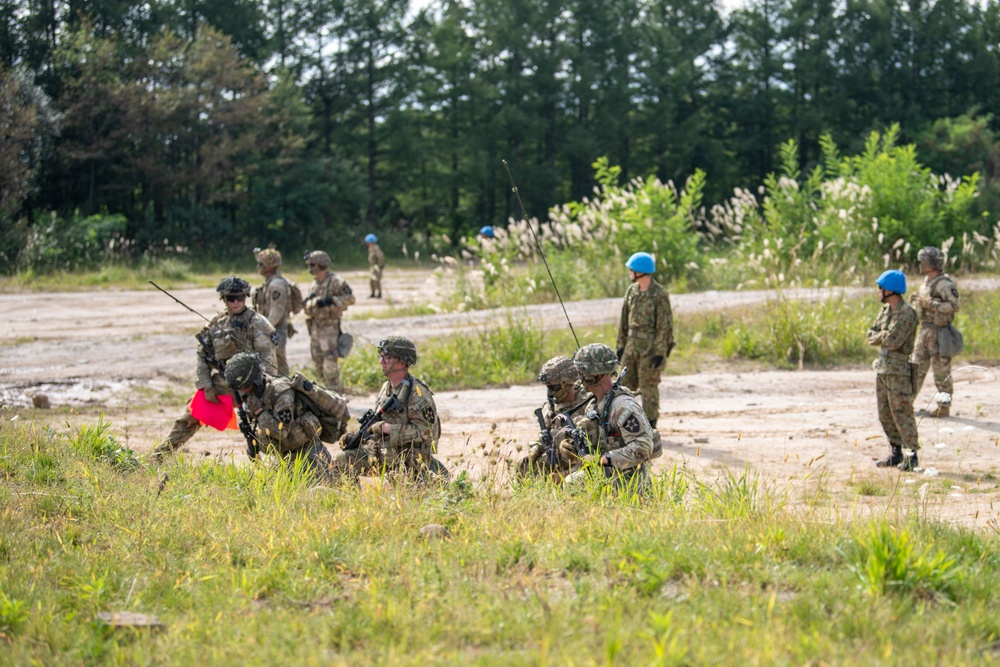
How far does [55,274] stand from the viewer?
2320 cm

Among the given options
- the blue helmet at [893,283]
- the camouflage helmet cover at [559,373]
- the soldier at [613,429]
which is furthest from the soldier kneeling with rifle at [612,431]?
the blue helmet at [893,283]

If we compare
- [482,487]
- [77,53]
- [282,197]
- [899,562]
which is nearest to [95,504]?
[482,487]

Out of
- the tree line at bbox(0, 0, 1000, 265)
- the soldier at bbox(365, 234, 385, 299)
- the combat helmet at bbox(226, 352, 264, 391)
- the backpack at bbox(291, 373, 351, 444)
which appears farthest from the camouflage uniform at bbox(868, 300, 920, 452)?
the tree line at bbox(0, 0, 1000, 265)

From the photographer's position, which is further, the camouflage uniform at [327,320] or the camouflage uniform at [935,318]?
the camouflage uniform at [327,320]

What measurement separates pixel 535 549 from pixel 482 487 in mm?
1361

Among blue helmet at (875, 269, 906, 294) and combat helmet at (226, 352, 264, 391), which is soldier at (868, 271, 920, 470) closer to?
blue helmet at (875, 269, 906, 294)

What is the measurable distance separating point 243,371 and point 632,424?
2673mm

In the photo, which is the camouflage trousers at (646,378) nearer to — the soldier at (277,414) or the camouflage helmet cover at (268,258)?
the soldier at (277,414)

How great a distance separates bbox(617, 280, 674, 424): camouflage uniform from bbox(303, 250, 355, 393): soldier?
3412 mm

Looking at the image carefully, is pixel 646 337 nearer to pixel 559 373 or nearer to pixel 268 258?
pixel 559 373

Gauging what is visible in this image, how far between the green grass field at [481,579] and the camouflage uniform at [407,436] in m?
0.65

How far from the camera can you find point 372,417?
6883 mm

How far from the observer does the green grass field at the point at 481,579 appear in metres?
3.83

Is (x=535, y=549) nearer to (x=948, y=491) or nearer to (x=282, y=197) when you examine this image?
(x=948, y=491)
